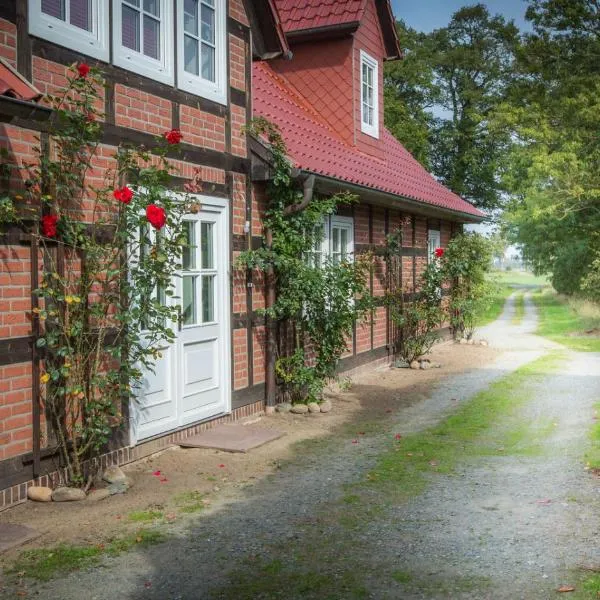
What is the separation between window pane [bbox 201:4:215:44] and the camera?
7961mm

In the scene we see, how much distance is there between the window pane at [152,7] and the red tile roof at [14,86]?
8.32 feet

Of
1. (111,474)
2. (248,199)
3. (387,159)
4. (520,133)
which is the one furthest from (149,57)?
(520,133)

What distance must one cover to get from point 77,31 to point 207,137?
1.96 metres

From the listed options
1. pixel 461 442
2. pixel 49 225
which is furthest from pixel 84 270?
pixel 461 442

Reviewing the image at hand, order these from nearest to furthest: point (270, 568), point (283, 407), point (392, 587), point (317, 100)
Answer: point (392, 587) → point (270, 568) → point (283, 407) → point (317, 100)

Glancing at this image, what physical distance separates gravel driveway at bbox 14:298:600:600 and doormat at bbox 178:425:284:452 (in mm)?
569

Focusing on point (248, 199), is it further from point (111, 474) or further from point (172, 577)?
point (172, 577)

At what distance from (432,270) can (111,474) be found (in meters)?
8.79

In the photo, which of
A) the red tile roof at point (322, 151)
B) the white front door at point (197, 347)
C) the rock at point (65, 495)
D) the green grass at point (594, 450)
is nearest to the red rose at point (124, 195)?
the white front door at point (197, 347)

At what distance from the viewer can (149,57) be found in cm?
697

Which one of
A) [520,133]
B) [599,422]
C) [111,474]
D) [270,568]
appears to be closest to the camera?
[270,568]

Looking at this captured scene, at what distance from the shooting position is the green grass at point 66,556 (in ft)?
14.2

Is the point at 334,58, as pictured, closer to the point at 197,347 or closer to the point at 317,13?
the point at 317,13

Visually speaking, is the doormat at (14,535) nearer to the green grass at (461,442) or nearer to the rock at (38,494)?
the rock at (38,494)
